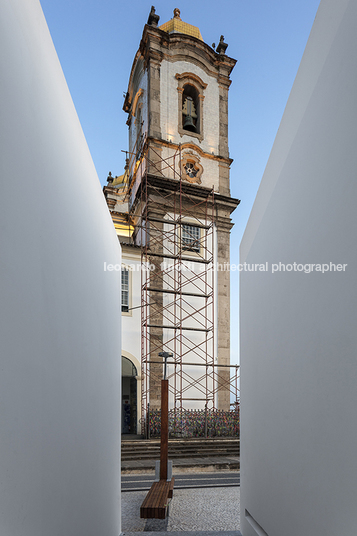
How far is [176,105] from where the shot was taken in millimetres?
18641

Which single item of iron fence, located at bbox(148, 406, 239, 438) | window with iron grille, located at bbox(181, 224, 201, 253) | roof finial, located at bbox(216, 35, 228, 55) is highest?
roof finial, located at bbox(216, 35, 228, 55)

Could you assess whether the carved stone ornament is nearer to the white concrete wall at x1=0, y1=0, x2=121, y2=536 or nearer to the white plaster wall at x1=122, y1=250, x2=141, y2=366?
the white plaster wall at x1=122, y1=250, x2=141, y2=366

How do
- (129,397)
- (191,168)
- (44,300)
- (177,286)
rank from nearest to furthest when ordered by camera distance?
1. (44,300)
2. (177,286)
3. (129,397)
4. (191,168)

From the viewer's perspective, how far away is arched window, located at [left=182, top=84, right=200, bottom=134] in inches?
736

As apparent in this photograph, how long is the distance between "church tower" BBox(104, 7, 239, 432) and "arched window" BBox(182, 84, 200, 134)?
0.15 feet

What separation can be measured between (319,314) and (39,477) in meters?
1.75

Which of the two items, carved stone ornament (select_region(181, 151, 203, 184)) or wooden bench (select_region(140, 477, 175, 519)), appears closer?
wooden bench (select_region(140, 477, 175, 519))

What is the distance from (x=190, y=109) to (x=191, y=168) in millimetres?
2577

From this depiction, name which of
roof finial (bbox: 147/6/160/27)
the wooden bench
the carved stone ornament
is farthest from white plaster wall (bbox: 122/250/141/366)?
roof finial (bbox: 147/6/160/27)

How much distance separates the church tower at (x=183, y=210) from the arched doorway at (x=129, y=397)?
656 mm

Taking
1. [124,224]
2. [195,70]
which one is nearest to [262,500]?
[195,70]

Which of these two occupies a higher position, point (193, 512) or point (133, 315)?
point (133, 315)

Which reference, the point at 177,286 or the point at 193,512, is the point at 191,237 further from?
the point at 193,512

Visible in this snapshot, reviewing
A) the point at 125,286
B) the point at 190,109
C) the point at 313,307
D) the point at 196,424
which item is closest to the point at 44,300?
the point at 313,307
